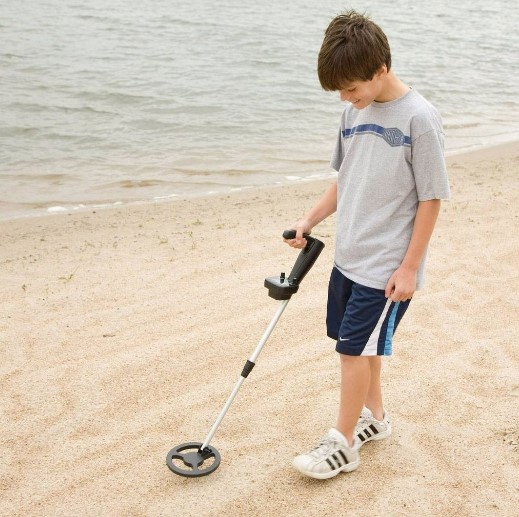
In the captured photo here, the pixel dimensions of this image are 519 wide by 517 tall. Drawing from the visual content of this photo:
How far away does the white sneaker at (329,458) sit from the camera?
3035 mm

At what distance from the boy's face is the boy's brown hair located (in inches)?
0.8

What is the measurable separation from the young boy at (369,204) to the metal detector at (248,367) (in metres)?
0.06

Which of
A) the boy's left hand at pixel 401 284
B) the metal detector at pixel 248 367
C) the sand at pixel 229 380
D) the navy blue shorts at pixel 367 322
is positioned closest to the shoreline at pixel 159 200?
the sand at pixel 229 380

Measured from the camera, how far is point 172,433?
3.42 meters

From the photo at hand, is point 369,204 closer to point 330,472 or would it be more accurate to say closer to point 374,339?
point 374,339

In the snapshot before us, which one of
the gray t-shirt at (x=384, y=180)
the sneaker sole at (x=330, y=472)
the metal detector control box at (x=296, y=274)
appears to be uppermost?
the gray t-shirt at (x=384, y=180)

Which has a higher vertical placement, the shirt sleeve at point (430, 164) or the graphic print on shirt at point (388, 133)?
the graphic print on shirt at point (388, 133)

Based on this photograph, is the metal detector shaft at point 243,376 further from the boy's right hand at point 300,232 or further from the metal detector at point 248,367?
the boy's right hand at point 300,232

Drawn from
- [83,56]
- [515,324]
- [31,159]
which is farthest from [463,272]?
[83,56]

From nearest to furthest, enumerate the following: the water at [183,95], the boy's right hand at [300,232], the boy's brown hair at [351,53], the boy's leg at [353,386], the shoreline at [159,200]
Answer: the boy's brown hair at [351,53], the boy's leg at [353,386], the boy's right hand at [300,232], the shoreline at [159,200], the water at [183,95]

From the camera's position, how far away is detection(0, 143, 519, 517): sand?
303cm

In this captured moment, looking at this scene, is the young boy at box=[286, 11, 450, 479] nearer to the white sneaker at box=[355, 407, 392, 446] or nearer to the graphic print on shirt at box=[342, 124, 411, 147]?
the graphic print on shirt at box=[342, 124, 411, 147]

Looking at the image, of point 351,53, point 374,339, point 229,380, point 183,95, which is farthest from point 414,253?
point 183,95

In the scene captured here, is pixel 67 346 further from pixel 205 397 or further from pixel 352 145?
pixel 352 145
